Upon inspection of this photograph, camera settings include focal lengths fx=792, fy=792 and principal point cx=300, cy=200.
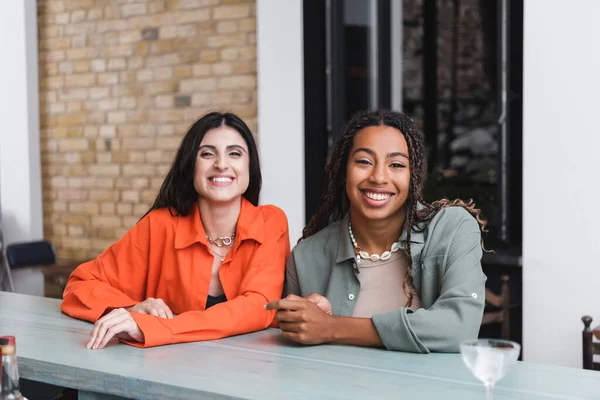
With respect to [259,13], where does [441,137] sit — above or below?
below

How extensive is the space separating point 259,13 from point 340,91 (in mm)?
666

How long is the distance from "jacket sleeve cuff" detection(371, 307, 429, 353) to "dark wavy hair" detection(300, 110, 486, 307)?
27 centimetres

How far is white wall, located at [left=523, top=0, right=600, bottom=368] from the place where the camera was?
3357 mm

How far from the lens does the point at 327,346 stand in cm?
197

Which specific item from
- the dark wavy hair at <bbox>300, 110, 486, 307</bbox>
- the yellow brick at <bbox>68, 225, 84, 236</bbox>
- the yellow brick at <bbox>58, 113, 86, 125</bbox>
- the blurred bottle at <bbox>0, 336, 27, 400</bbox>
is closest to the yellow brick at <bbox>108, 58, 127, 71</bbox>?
the yellow brick at <bbox>58, 113, 86, 125</bbox>

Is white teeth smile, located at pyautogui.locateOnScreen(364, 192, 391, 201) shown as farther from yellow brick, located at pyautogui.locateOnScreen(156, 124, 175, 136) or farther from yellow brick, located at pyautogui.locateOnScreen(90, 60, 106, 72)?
yellow brick, located at pyautogui.locateOnScreen(90, 60, 106, 72)

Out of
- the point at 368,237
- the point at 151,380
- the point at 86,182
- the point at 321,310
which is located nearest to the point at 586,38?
the point at 368,237

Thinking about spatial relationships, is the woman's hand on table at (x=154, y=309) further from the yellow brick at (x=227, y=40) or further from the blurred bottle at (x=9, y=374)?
the yellow brick at (x=227, y=40)

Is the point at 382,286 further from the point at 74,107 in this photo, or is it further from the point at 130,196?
the point at 74,107

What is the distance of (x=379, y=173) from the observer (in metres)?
2.18

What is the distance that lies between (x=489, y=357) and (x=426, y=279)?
75 cm

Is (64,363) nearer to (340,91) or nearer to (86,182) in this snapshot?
(340,91)

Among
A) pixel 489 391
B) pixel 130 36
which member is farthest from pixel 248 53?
pixel 489 391

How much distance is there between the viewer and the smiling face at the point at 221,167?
238 cm
